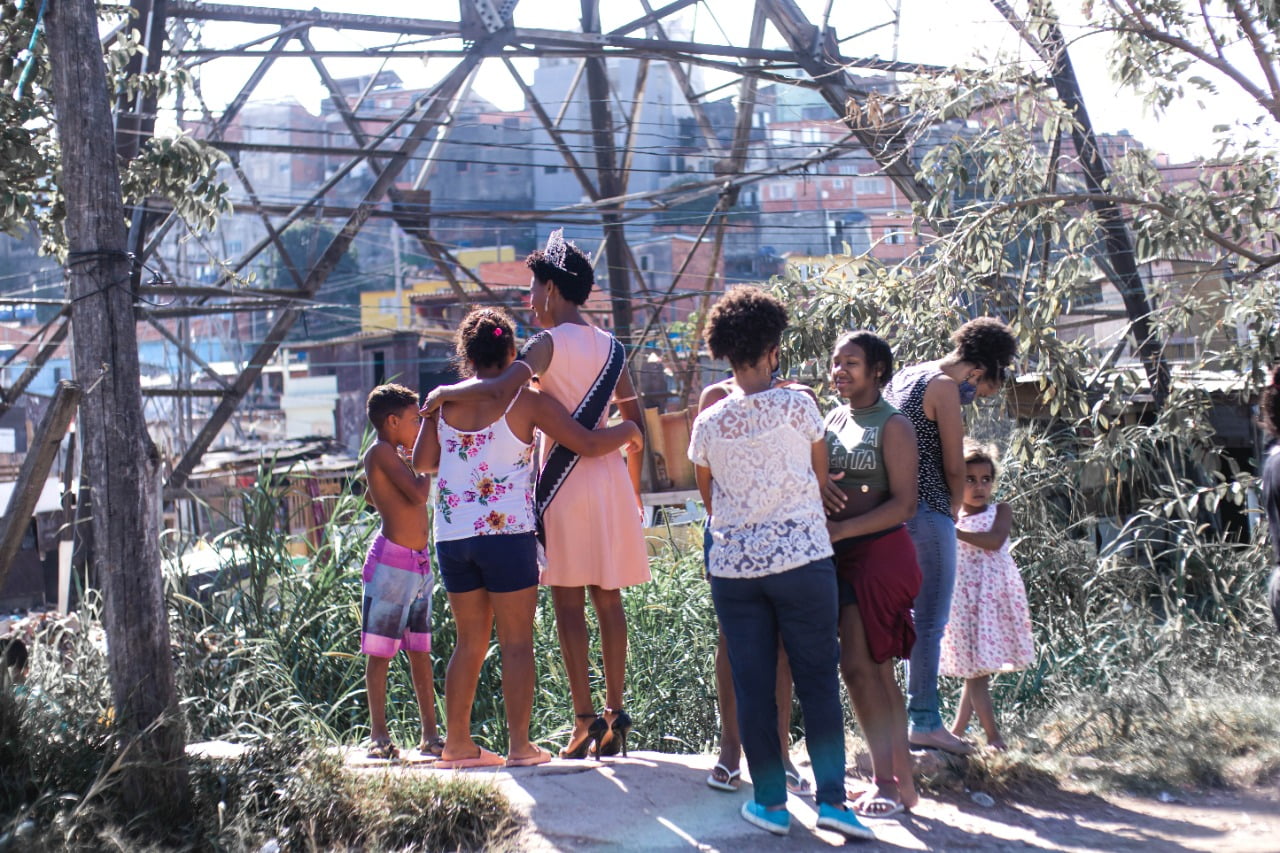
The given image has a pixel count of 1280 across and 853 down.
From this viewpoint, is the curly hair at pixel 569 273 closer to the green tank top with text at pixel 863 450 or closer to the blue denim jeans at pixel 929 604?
the green tank top with text at pixel 863 450

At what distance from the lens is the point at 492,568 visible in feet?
14.6

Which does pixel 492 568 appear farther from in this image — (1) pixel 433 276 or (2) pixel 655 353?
(1) pixel 433 276

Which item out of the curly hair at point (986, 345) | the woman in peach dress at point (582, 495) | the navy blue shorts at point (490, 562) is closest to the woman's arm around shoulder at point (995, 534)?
the curly hair at point (986, 345)

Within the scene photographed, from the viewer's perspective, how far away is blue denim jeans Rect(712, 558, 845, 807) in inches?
149

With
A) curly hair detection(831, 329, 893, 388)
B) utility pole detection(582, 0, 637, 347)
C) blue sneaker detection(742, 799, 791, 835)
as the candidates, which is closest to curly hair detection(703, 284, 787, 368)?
curly hair detection(831, 329, 893, 388)

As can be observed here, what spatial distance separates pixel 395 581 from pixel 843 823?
2.17 metres

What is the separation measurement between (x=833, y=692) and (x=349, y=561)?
3946 mm

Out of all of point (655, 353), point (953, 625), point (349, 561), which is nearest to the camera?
point (953, 625)

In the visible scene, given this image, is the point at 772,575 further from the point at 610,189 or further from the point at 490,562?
the point at 610,189

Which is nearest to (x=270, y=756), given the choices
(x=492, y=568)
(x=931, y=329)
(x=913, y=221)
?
(x=492, y=568)

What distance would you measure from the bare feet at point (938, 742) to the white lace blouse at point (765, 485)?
127cm

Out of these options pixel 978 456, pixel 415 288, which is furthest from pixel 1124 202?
pixel 415 288

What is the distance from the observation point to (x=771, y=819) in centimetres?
390

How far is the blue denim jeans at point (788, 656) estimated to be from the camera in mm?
3777
